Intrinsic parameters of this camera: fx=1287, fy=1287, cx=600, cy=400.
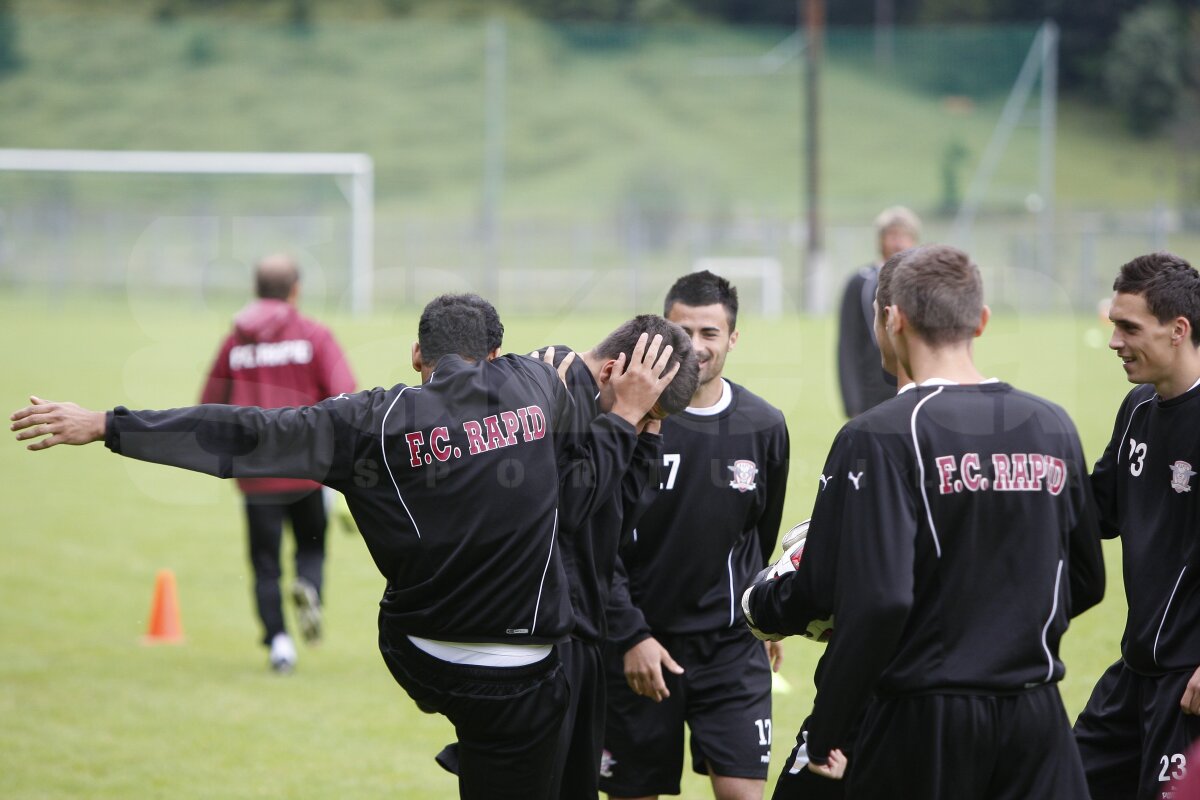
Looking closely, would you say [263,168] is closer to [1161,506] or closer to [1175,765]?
[1161,506]

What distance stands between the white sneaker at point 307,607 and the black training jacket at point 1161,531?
476 cm

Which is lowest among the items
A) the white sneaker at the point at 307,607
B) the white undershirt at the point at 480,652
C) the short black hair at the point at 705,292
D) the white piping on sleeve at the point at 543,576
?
the white sneaker at the point at 307,607

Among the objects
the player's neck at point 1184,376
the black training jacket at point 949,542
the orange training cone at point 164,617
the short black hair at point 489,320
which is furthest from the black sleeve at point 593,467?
the orange training cone at point 164,617

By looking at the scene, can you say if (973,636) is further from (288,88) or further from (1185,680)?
(288,88)

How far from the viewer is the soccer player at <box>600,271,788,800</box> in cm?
421

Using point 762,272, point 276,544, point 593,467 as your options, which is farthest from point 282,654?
point 762,272

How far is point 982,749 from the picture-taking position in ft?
9.34

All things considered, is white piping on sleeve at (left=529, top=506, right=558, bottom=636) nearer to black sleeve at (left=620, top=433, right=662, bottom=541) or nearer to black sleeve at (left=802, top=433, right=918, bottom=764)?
black sleeve at (left=620, top=433, right=662, bottom=541)

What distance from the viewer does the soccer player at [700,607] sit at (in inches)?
166

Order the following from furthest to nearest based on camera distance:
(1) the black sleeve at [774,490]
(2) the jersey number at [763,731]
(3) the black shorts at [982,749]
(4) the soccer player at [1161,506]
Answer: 1. (1) the black sleeve at [774,490]
2. (2) the jersey number at [763,731]
3. (4) the soccer player at [1161,506]
4. (3) the black shorts at [982,749]

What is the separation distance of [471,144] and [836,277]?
598 inches

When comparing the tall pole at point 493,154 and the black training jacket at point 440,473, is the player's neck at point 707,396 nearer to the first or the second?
the black training jacket at point 440,473

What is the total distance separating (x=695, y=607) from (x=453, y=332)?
4.52 ft

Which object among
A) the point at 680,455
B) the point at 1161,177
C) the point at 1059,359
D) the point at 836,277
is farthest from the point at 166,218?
the point at 1161,177
